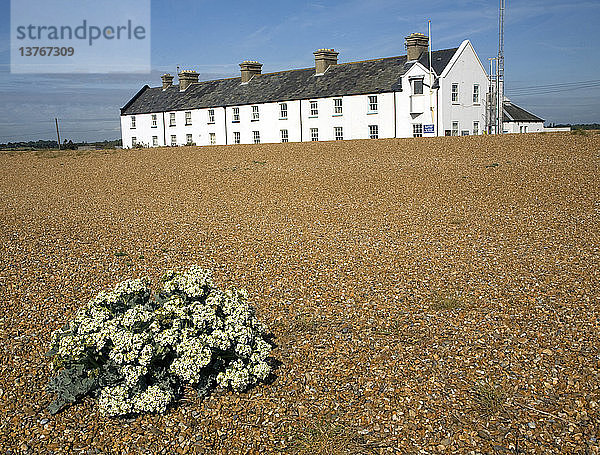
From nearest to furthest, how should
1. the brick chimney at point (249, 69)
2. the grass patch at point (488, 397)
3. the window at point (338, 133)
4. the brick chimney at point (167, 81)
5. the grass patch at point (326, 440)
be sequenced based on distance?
the grass patch at point (326, 440), the grass patch at point (488, 397), the window at point (338, 133), the brick chimney at point (249, 69), the brick chimney at point (167, 81)

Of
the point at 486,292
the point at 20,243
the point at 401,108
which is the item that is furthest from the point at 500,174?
the point at 401,108

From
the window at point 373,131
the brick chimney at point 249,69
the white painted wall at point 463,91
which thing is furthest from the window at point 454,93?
the brick chimney at point 249,69

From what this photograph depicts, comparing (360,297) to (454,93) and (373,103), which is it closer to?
(373,103)

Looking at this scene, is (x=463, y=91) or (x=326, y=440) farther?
(x=463, y=91)

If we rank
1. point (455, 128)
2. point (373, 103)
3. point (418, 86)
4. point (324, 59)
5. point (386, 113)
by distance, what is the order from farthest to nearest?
point (324, 59) < point (455, 128) < point (373, 103) < point (386, 113) < point (418, 86)

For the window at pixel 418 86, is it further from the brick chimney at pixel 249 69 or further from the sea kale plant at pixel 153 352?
the sea kale plant at pixel 153 352

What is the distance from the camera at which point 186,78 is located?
154 ft

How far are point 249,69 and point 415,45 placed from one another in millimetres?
13365

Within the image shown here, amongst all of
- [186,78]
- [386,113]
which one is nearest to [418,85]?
[386,113]

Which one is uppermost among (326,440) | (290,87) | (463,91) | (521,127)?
(290,87)

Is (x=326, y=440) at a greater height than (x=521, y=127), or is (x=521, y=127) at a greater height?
(x=521, y=127)

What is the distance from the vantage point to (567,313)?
6125mm

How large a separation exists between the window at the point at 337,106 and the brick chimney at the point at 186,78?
51.8 ft

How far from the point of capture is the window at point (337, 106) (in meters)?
36.7
